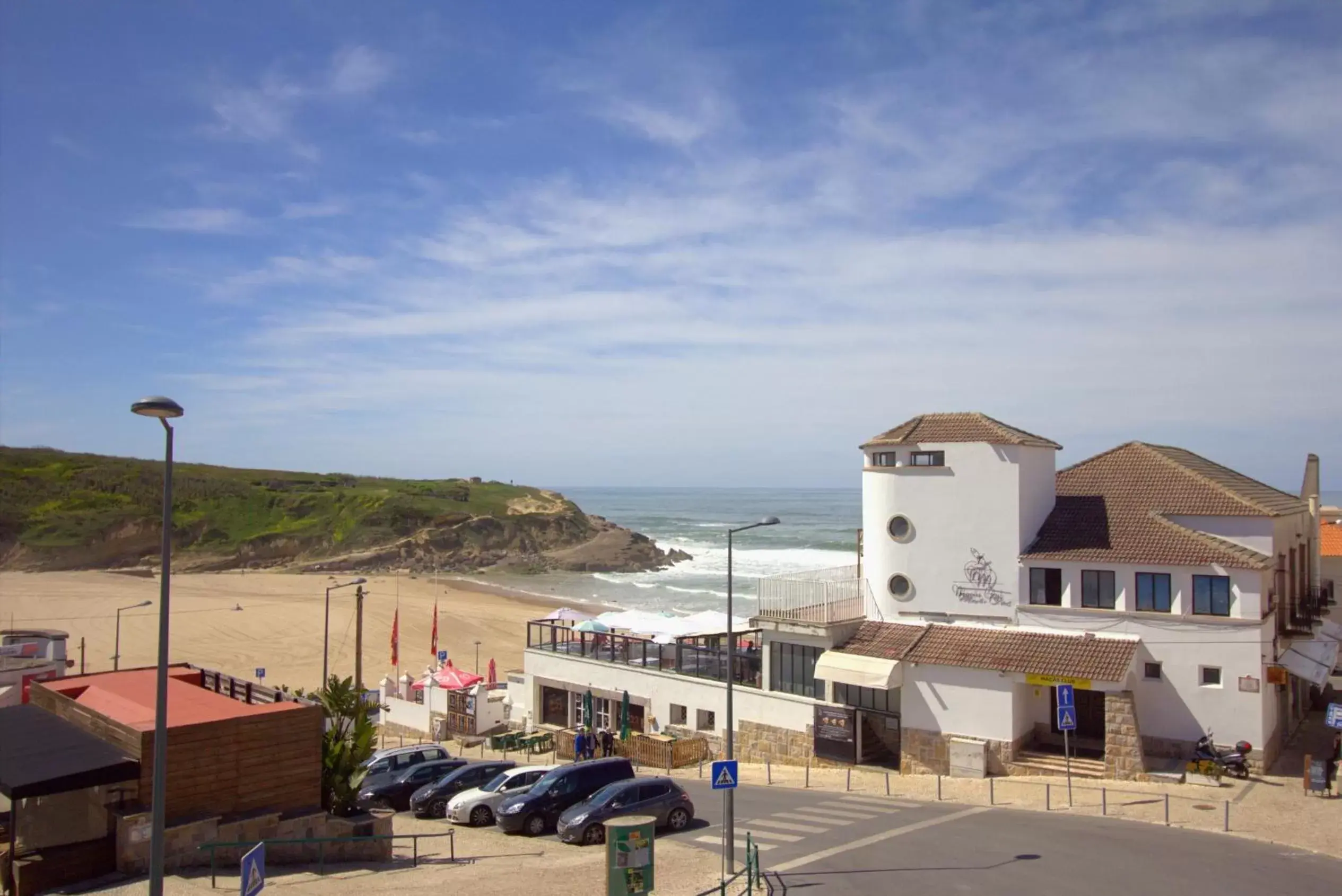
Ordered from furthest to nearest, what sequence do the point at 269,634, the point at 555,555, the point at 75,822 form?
the point at 555,555
the point at 269,634
the point at 75,822

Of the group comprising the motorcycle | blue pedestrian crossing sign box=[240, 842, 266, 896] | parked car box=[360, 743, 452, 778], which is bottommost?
parked car box=[360, 743, 452, 778]

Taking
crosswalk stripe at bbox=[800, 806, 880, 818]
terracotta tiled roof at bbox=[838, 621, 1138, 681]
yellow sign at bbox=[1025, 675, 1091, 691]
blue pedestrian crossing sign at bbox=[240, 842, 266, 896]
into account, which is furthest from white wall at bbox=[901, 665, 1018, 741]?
blue pedestrian crossing sign at bbox=[240, 842, 266, 896]

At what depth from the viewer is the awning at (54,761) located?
1495 cm

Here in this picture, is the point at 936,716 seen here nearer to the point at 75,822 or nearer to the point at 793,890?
the point at 793,890

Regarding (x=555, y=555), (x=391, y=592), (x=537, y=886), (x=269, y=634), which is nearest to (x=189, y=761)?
(x=537, y=886)

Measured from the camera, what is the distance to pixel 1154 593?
25906mm

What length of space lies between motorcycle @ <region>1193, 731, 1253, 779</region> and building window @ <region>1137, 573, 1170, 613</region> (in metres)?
3.35

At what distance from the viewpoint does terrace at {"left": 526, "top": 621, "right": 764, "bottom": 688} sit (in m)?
31.8

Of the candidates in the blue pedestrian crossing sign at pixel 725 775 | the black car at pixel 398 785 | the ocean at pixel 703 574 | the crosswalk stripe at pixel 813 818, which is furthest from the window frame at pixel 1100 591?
the ocean at pixel 703 574

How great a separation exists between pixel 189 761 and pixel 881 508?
66.5ft

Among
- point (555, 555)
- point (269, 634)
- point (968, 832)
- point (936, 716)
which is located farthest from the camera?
point (555, 555)

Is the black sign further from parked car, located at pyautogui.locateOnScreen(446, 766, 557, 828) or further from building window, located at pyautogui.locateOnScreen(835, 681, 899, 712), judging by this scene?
parked car, located at pyautogui.locateOnScreen(446, 766, 557, 828)

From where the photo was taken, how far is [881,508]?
3009 centimetres

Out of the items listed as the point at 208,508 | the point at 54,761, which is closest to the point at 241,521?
the point at 208,508
